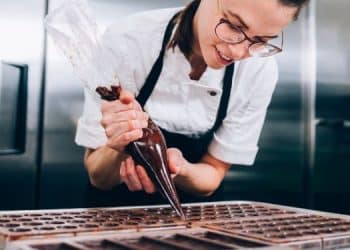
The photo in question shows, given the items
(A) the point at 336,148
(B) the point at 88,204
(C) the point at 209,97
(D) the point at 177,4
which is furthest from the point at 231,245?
(A) the point at 336,148

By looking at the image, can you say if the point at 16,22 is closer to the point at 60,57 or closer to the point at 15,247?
the point at 60,57

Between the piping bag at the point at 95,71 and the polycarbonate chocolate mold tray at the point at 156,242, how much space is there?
19 cm

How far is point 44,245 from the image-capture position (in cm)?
82

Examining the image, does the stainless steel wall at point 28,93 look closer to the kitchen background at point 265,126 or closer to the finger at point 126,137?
the kitchen background at point 265,126

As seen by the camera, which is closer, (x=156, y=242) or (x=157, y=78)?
(x=156, y=242)

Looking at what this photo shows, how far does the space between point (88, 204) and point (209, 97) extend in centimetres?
52

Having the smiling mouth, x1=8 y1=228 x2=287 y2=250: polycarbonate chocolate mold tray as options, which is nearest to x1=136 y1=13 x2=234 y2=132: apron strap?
the smiling mouth

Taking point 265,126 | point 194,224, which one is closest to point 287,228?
point 194,224

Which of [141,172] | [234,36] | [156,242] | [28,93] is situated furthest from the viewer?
[28,93]

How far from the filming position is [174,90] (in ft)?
5.10

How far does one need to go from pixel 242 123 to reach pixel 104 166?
1.50 feet

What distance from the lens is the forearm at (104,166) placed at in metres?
1.38

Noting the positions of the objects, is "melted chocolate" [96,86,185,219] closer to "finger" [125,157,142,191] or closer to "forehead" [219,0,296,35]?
"finger" [125,157,142,191]

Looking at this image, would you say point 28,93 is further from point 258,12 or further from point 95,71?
point 258,12
